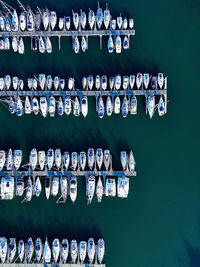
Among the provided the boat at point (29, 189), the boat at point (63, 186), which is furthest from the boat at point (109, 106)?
the boat at point (29, 189)

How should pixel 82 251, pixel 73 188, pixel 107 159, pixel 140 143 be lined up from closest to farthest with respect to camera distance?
1. pixel 82 251
2. pixel 73 188
3. pixel 107 159
4. pixel 140 143

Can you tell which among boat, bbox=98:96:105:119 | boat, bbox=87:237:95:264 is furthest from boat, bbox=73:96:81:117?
boat, bbox=87:237:95:264

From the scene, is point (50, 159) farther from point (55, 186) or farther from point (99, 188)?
point (99, 188)

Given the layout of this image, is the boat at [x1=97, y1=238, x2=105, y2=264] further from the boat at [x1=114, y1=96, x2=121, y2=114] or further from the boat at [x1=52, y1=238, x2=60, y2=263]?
the boat at [x1=114, y1=96, x2=121, y2=114]

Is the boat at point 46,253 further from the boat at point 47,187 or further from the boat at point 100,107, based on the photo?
the boat at point 100,107

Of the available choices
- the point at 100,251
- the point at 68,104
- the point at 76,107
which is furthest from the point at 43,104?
the point at 100,251
